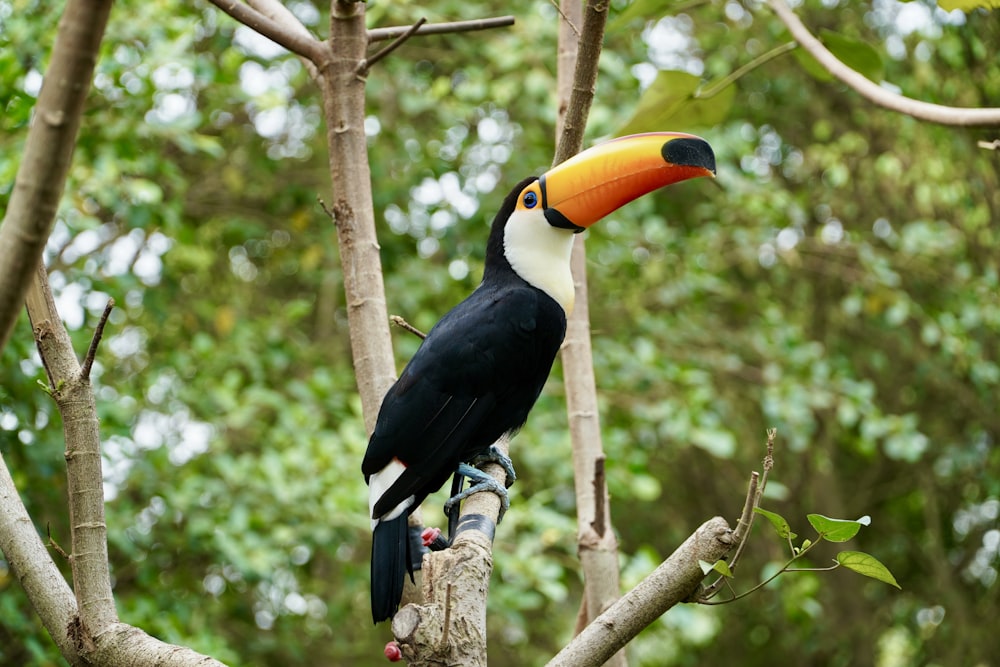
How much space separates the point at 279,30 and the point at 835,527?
1399mm

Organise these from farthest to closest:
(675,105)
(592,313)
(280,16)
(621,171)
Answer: (592,313), (675,105), (621,171), (280,16)

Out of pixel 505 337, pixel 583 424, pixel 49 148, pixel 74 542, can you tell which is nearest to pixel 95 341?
pixel 74 542

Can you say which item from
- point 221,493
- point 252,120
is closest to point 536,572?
point 221,493

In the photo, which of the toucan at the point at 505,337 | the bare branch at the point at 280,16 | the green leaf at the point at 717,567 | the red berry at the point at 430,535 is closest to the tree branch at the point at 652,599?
the green leaf at the point at 717,567

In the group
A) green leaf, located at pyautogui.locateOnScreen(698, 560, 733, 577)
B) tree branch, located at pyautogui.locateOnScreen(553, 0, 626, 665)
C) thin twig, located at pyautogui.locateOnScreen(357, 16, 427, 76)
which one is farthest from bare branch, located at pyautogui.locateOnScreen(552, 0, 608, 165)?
green leaf, located at pyautogui.locateOnScreen(698, 560, 733, 577)

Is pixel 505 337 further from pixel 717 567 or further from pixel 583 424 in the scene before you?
pixel 717 567

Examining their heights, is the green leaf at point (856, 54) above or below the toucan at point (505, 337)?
above

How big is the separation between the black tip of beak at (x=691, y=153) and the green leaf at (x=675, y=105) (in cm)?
25

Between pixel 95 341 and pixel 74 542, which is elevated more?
pixel 95 341

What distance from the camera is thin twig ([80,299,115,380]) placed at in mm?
1462

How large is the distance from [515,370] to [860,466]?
5440 mm

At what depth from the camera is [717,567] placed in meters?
1.34

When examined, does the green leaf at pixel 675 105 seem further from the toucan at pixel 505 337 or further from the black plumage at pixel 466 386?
the black plumage at pixel 466 386

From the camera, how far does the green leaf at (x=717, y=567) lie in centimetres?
134
